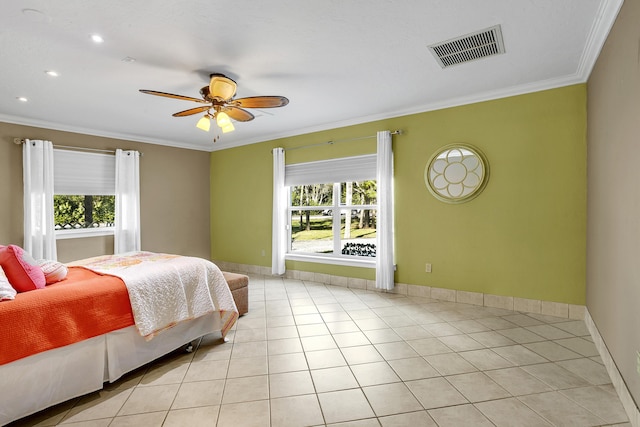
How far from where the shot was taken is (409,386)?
219 centimetres

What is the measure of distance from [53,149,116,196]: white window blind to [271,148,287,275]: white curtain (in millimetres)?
2673

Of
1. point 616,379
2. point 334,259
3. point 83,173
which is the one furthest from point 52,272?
point 616,379

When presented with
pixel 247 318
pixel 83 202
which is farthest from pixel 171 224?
pixel 247 318

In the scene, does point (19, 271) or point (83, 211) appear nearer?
point (19, 271)

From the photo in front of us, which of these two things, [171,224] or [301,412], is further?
[171,224]

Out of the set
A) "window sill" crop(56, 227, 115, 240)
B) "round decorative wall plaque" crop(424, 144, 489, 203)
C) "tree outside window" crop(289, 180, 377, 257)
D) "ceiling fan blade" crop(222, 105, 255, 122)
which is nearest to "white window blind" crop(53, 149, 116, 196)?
"window sill" crop(56, 227, 115, 240)

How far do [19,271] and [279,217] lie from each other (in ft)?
11.4

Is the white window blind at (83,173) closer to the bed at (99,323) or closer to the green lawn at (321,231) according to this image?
the bed at (99,323)

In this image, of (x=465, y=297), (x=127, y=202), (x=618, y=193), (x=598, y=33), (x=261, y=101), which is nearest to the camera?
(x=618, y=193)

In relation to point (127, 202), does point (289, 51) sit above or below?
above

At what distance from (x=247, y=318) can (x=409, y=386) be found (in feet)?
6.55

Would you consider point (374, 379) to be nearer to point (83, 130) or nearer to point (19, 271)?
point (19, 271)

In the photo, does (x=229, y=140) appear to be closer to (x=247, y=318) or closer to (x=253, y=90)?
(x=253, y=90)

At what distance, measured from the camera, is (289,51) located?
2662 millimetres
